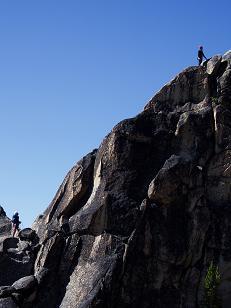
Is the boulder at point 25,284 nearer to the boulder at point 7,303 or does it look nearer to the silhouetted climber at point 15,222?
the boulder at point 7,303

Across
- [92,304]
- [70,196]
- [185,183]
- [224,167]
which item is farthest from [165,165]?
[92,304]

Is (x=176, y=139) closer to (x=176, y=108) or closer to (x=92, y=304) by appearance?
(x=176, y=108)

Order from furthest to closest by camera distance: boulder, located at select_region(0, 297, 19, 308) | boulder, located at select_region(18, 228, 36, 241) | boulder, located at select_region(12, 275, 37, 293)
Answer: boulder, located at select_region(18, 228, 36, 241) < boulder, located at select_region(12, 275, 37, 293) < boulder, located at select_region(0, 297, 19, 308)

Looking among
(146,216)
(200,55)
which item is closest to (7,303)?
(146,216)

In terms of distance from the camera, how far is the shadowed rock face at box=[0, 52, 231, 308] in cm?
3112

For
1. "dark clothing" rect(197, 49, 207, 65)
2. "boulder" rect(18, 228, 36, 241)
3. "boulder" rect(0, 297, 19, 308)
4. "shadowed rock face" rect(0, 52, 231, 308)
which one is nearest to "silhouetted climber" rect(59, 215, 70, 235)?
"shadowed rock face" rect(0, 52, 231, 308)

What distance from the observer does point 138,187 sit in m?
34.2

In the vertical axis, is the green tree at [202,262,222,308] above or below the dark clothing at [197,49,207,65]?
below

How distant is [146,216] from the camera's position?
108ft

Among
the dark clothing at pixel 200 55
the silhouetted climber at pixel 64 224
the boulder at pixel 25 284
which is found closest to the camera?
the boulder at pixel 25 284

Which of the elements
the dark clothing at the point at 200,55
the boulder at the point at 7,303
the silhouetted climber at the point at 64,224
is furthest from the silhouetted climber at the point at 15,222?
the dark clothing at the point at 200,55

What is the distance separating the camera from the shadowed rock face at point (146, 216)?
3112 centimetres

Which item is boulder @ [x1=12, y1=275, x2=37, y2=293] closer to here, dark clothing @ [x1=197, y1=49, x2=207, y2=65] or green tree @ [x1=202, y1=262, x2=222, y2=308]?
green tree @ [x1=202, y1=262, x2=222, y2=308]

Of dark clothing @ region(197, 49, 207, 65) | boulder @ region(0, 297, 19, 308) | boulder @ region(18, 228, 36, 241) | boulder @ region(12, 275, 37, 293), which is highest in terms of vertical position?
dark clothing @ region(197, 49, 207, 65)
